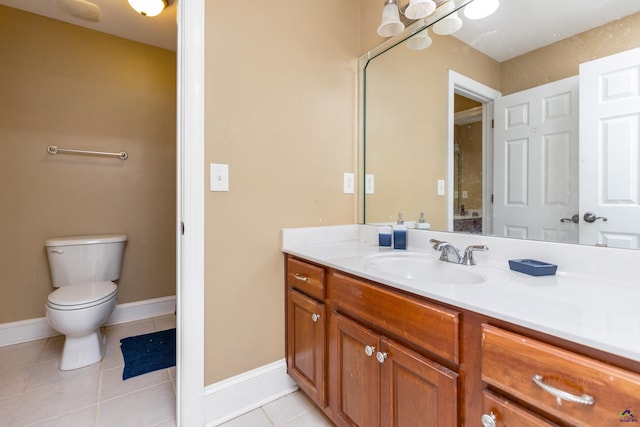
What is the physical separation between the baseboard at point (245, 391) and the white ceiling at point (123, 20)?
2221mm

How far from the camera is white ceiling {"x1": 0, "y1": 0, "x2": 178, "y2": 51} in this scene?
6.30ft

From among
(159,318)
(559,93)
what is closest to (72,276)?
(159,318)

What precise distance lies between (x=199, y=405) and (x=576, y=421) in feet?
4.31

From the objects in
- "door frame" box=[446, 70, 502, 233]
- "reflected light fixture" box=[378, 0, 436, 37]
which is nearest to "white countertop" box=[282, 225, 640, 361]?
"door frame" box=[446, 70, 502, 233]

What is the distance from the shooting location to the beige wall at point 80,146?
6.51ft

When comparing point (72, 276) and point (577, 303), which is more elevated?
point (577, 303)

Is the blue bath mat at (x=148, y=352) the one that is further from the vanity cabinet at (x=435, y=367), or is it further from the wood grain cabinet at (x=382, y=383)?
the wood grain cabinet at (x=382, y=383)

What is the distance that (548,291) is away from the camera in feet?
2.50

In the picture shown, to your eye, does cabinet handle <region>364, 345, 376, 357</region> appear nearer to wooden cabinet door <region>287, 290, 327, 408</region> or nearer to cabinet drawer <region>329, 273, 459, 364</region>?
cabinet drawer <region>329, 273, 459, 364</region>

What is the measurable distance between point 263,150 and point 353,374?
106 centimetres

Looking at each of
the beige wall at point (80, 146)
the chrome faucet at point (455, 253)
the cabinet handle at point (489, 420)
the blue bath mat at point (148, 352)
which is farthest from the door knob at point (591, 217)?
the beige wall at point (80, 146)

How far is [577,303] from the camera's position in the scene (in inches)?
26.3

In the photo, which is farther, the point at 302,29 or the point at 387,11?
the point at 302,29

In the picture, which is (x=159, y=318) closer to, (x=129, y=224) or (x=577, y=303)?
(x=129, y=224)
